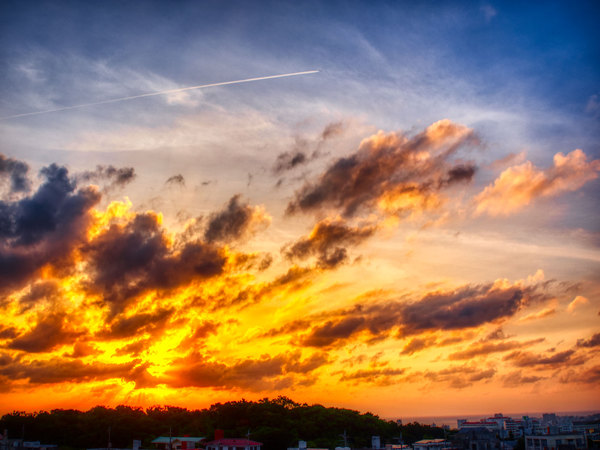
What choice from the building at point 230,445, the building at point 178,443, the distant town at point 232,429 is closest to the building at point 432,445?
the distant town at point 232,429

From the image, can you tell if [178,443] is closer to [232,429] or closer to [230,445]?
[230,445]

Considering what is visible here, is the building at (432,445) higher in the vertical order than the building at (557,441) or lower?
lower

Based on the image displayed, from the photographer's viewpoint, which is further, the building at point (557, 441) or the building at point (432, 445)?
the building at point (432, 445)

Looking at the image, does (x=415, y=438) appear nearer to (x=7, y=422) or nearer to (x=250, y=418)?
(x=250, y=418)

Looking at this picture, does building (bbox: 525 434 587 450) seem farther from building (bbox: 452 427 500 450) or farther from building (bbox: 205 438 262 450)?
building (bbox: 205 438 262 450)

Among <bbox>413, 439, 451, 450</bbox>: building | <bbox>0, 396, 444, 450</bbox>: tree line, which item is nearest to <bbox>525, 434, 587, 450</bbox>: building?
<bbox>413, 439, 451, 450</bbox>: building

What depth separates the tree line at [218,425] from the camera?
134625mm

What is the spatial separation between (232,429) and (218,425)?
533 centimetres

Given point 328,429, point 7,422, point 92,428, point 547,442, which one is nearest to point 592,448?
point 547,442

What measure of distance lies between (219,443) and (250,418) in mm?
37770

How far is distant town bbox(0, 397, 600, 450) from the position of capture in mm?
118250

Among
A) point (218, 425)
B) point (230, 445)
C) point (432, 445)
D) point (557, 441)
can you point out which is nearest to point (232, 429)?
point (218, 425)

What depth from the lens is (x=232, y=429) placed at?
472 ft

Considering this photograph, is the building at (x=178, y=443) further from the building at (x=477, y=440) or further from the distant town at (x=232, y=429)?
the building at (x=477, y=440)
